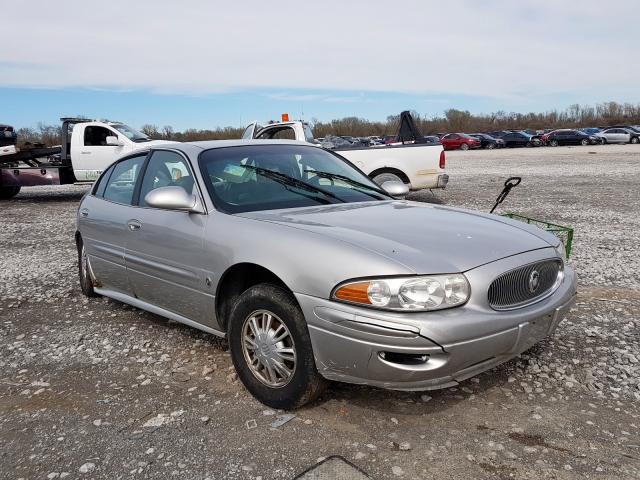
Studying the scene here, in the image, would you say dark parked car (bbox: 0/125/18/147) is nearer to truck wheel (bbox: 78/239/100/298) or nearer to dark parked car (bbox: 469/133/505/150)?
truck wheel (bbox: 78/239/100/298)

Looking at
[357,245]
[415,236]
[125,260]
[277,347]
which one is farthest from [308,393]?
[125,260]

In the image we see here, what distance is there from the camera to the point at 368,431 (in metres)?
2.90

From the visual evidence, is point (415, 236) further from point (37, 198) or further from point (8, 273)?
point (37, 198)

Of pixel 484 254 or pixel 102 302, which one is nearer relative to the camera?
pixel 484 254

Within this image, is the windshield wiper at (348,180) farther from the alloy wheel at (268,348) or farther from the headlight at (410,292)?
the headlight at (410,292)

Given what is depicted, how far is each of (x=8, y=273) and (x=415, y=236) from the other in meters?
5.60

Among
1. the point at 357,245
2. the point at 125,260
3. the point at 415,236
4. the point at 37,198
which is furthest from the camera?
the point at 37,198

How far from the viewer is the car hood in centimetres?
280

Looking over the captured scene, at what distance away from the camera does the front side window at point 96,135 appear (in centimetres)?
1417

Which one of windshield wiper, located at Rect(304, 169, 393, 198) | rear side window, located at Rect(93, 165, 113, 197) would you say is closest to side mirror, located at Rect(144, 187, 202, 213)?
windshield wiper, located at Rect(304, 169, 393, 198)

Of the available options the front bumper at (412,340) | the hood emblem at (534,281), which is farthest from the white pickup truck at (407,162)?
the front bumper at (412,340)

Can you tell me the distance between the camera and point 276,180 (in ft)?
13.0

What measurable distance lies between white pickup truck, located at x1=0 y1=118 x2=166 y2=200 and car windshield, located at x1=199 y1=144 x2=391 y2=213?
10.6 m

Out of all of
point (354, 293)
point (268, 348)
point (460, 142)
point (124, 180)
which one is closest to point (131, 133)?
point (124, 180)
